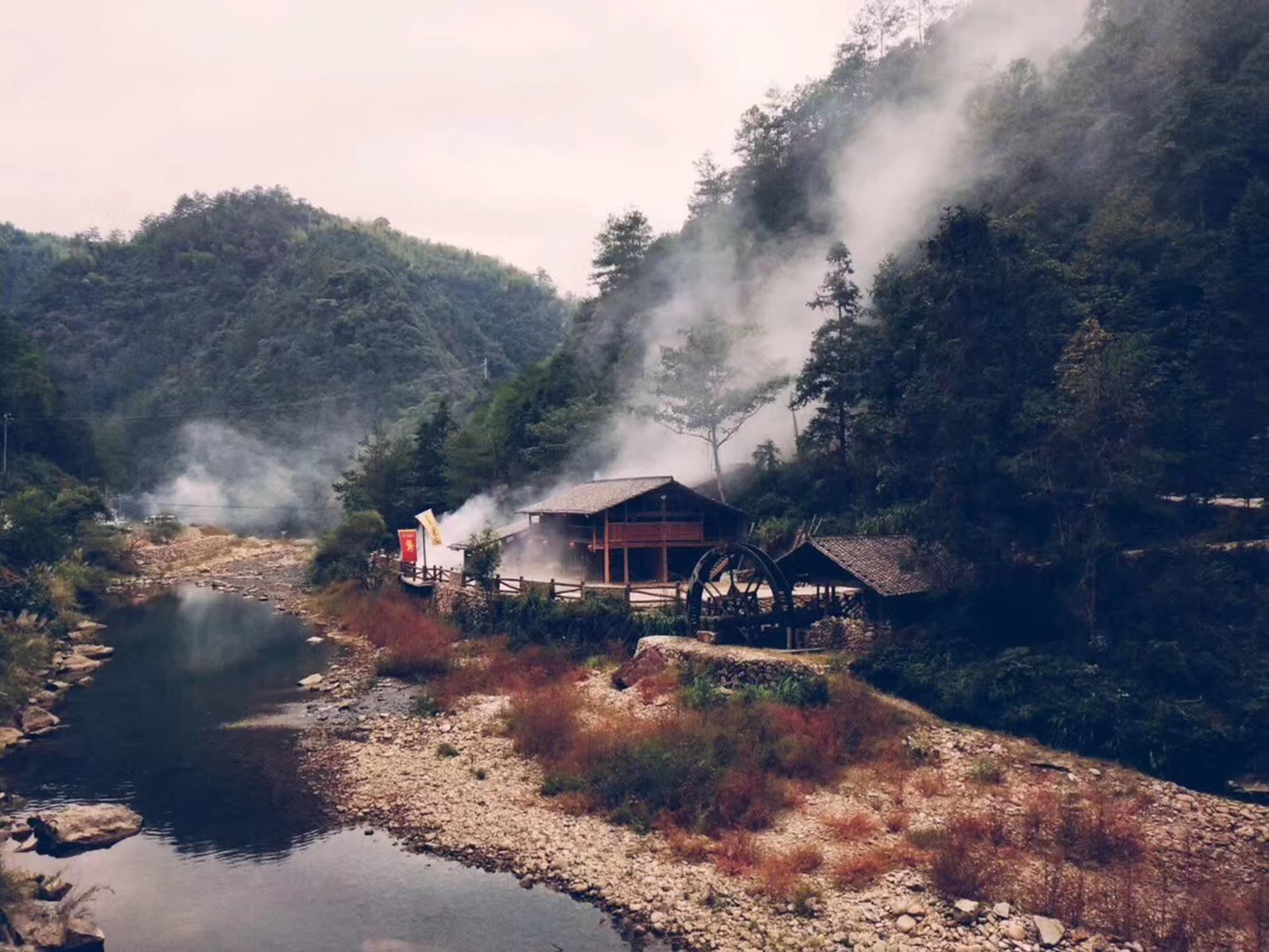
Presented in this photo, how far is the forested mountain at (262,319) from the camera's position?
4875 inches

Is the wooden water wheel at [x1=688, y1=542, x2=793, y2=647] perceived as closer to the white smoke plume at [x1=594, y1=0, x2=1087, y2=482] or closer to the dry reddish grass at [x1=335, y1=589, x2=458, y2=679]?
the dry reddish grass at [x1=335, y1=589, x2=458, y2=679]

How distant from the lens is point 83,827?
21.2 metres

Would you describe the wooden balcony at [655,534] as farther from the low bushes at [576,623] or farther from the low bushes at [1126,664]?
the low bushes at [1126,664]

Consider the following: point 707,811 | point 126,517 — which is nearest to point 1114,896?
point 707,811

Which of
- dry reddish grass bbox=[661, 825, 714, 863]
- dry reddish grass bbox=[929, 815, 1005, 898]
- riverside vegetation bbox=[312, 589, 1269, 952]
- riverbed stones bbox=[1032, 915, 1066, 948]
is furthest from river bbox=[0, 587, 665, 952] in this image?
riverbed stones bbox=[1032, 915, 1066, 948]

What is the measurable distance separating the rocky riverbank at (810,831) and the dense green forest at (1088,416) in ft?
6.31

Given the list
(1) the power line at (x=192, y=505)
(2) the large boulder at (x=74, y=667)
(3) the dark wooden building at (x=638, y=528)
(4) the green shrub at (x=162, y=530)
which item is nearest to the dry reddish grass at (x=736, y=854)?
(3) the dark wooden building at (x=638, y=528)

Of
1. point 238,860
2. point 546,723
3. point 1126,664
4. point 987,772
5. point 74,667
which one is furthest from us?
point 74,667

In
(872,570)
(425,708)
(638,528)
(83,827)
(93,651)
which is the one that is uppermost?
(638,528)

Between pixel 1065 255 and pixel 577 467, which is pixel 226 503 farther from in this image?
pixel 1065 255

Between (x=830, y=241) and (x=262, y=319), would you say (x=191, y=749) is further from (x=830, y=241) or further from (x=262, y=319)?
(x=262, y=319)

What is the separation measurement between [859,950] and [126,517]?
331 ft

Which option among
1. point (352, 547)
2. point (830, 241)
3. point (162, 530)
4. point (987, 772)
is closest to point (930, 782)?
point (987, 772)

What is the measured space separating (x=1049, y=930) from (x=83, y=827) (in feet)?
71.1
